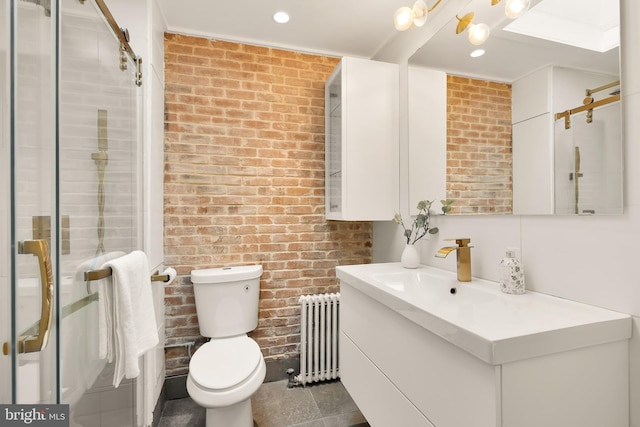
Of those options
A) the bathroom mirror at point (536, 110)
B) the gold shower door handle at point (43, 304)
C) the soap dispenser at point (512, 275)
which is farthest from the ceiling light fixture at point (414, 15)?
the gold shower door handle at point (43, 304)

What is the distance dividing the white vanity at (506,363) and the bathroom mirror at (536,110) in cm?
38

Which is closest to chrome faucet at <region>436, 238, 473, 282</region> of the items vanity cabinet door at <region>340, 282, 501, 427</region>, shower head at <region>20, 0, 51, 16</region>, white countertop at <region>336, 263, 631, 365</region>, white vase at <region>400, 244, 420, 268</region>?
white countertop at <region>336, 263, 631, 365</region>

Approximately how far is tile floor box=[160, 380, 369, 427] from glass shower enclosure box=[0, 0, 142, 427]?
1.46 feet

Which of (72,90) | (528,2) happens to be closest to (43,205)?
(72,90)

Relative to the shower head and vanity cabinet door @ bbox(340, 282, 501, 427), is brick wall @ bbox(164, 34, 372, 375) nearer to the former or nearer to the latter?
vanity cabinet door @ bbox(340, 282, 501, 427)

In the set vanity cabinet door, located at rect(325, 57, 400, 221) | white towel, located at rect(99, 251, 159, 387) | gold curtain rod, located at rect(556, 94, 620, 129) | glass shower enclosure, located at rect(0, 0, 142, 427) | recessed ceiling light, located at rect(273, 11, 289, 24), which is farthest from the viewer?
vanity cabinet door, located at rect(325, 57, 400, 221)

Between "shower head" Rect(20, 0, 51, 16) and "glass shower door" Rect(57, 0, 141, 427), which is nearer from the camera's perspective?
"shower head" Rect(20, 0, 51, 16)

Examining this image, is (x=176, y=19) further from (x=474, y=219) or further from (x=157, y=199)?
(x=474, y=219)

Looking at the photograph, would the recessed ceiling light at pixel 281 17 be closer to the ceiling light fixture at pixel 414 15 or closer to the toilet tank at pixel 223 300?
the ceiling light fixture at pixel 414 15

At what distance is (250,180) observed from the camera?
213 centimetres

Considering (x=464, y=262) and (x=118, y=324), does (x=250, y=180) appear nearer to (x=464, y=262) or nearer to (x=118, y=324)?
(x=118, y=324)

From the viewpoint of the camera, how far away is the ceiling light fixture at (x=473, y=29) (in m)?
1.34

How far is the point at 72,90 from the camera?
39.4 inches

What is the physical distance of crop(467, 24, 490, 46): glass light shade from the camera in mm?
1340
